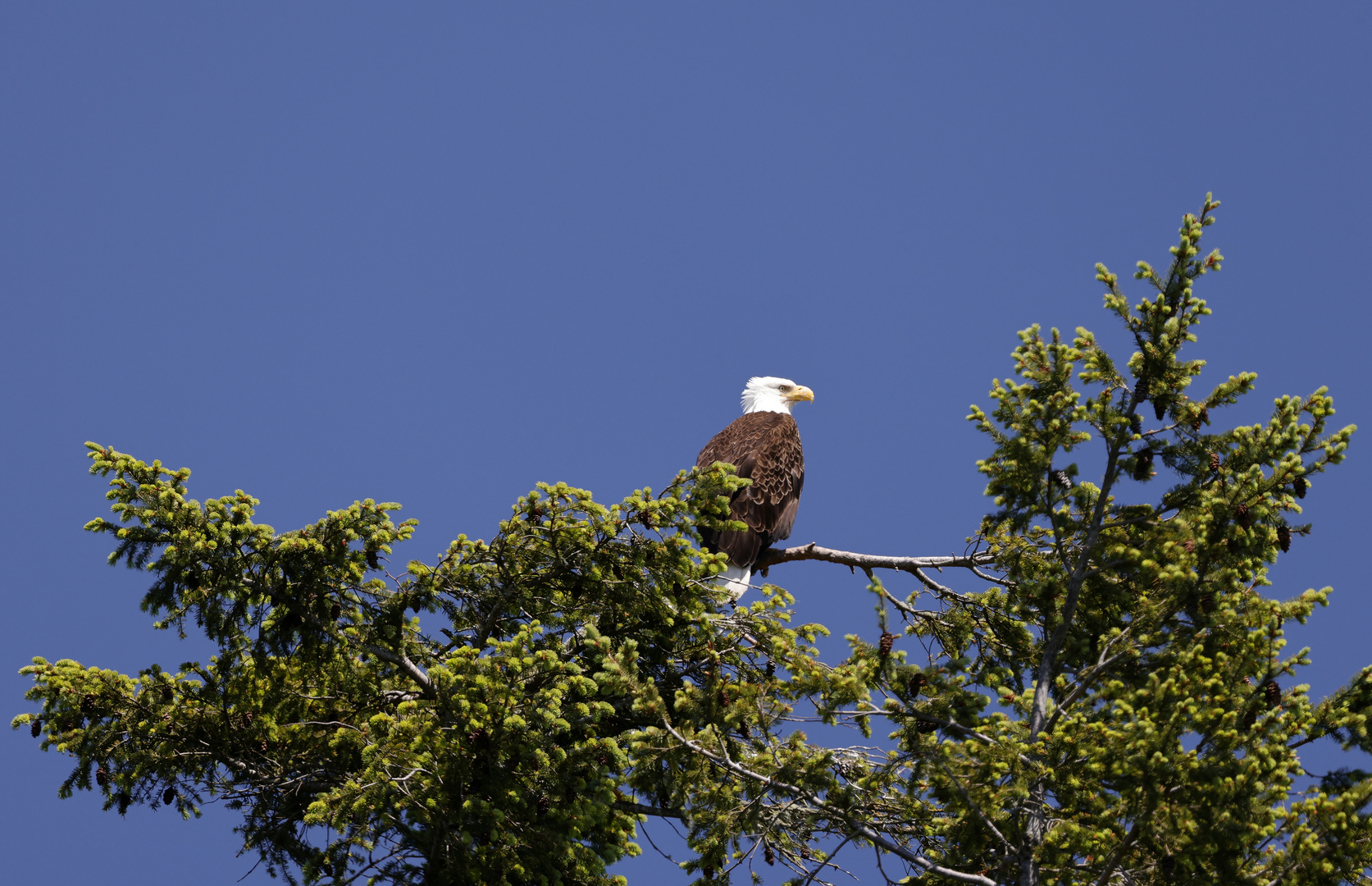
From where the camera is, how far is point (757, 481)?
12.6m

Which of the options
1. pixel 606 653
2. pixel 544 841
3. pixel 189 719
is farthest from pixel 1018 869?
pixel 189 719

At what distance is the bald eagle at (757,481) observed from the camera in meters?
12.1

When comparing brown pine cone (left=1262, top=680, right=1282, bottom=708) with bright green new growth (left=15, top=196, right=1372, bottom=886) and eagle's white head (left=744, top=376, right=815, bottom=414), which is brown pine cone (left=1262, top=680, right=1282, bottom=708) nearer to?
bright green new growth (left=15, top=196, right=1372, bottom=886)

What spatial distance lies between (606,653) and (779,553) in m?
5.22

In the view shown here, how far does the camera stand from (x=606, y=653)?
6.50m

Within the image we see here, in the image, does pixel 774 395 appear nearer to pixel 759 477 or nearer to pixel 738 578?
pixel 759 477

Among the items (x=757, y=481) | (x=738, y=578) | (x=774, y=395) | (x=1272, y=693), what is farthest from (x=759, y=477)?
(x=1272, y=693)

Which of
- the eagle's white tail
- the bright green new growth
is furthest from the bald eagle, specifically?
the bright green new growth

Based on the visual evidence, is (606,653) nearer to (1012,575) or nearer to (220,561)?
(220,561)

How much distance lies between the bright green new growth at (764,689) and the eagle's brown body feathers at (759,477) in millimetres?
2684

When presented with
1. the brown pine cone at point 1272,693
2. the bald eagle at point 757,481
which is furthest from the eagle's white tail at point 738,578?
the brown pine cone at point 1272,693

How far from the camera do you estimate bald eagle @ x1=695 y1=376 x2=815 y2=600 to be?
1205 cm

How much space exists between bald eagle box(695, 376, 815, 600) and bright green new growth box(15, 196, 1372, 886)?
8.60 feet

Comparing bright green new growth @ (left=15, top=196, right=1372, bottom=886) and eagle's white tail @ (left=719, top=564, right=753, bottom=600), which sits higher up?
eagle's white tail @ (left=719, top=564, right=753, bottom=600)
